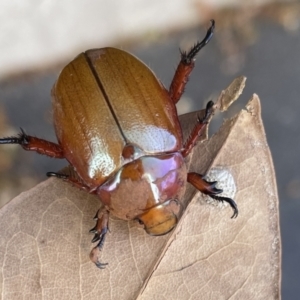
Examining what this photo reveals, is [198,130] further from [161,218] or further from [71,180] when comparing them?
[71,180]

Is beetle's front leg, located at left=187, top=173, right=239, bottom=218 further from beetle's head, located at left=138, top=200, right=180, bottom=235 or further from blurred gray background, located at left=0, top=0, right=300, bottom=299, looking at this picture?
blurred gray background, located at left=0, top=0, right=300, bottom=299

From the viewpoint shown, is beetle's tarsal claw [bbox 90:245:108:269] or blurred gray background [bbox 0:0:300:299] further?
blurred gray background [bbox 0:0:300:299]

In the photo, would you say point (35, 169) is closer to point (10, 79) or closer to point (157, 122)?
point (10, 79)

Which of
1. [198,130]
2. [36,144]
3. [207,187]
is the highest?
[36,144]

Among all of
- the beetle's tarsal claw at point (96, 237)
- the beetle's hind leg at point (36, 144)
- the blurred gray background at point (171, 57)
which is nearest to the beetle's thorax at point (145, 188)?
the beetle's tarsal claw at point (96, 237)

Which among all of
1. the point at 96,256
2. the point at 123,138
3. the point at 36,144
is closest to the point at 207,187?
the point at 123,138

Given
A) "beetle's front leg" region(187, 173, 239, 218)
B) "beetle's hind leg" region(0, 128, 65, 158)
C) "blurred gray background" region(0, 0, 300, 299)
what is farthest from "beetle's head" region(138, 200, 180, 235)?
"blurred gray background" region(0, 0, 300, 299)
